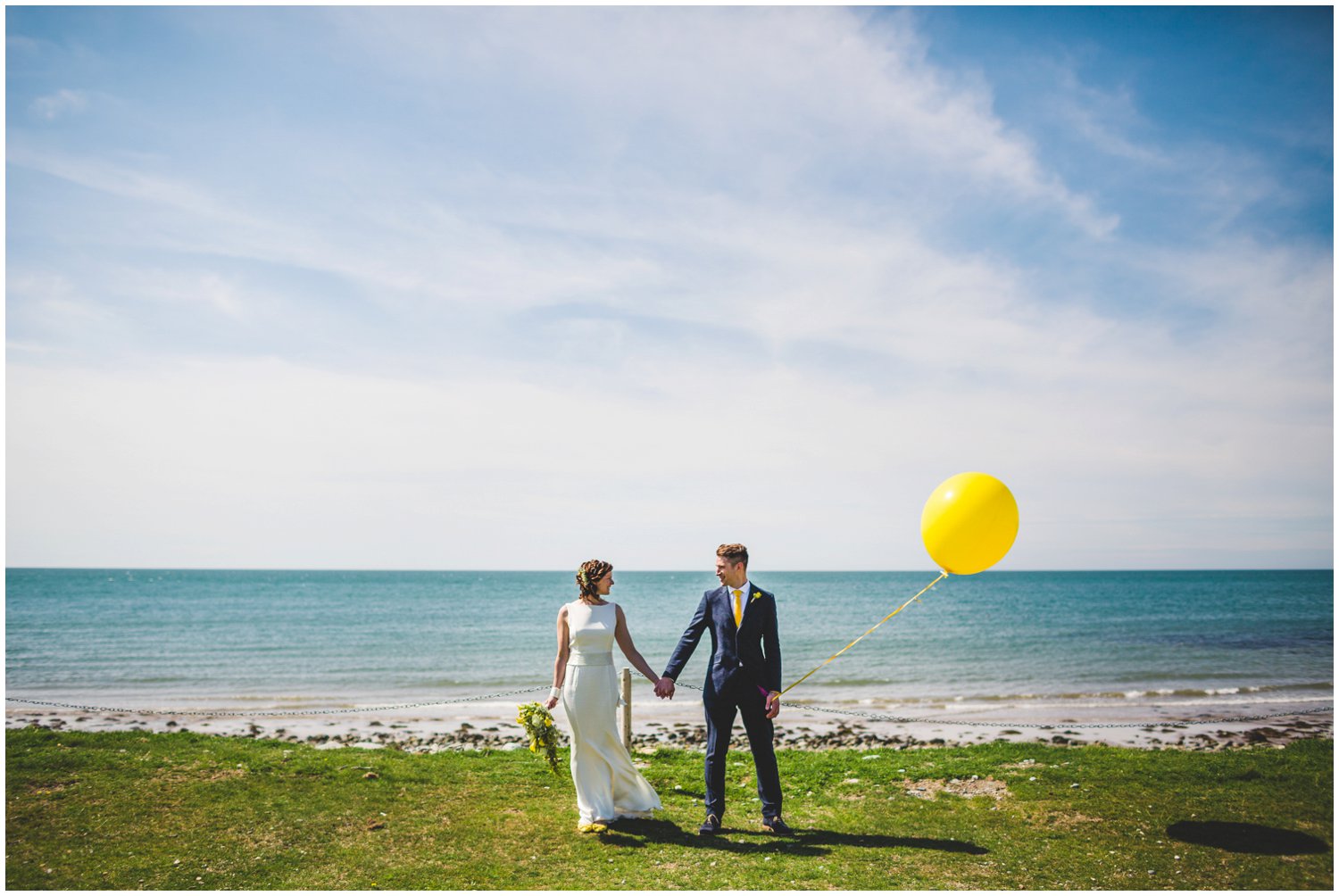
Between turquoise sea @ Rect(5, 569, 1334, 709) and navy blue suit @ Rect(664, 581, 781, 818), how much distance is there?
13.4 m

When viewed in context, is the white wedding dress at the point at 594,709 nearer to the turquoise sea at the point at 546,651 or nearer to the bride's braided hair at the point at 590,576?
the bride's braided hair at the point at 590,576

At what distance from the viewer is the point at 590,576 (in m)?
6.79

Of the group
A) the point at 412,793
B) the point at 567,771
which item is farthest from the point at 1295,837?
the point at 412,793

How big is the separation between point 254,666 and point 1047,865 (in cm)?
2735

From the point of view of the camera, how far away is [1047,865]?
239 inches

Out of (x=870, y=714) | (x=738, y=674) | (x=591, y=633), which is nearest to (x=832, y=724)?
(x=870, y=714)

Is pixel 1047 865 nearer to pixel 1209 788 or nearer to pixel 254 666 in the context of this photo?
pixel 1209 788

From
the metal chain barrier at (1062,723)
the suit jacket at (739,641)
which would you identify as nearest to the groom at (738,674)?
the suit jacket at (739,641)

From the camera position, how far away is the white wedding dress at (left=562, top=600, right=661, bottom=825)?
6801 mm

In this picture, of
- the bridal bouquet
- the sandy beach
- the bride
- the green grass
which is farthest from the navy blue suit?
the sandy beach

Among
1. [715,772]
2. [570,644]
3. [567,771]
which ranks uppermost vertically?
[570,644]

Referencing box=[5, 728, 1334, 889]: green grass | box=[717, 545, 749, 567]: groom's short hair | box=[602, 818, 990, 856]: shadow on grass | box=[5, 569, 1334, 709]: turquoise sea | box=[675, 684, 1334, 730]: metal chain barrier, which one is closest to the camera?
box=[5, 728, 1334, 889]: green grass

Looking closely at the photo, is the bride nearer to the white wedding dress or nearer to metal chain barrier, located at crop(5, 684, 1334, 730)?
the white wedding dress

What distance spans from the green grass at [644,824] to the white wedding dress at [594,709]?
354 millimetres
